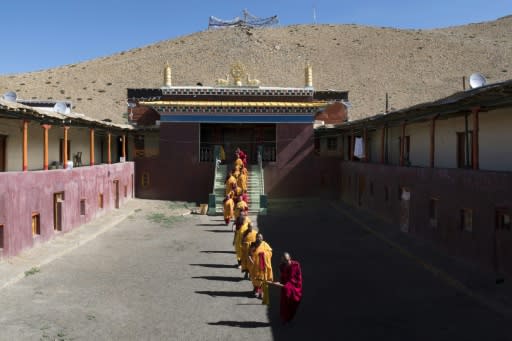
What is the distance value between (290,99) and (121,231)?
47.6 feet

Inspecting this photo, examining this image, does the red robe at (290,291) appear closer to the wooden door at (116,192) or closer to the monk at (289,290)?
the monk at (289,290)

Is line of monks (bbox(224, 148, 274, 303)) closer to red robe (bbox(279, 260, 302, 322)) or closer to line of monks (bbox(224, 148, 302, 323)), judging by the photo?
line of monks (bbox(224, 148, 302, 323))

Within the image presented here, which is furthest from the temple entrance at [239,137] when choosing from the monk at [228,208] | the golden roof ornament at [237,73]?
the monk at [228,208]

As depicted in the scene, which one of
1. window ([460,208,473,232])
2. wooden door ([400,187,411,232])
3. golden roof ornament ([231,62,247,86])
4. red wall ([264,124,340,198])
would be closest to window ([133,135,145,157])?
golden roof ornament ([231,62,247,86])

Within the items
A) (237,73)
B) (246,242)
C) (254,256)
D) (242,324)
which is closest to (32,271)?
(246,242)

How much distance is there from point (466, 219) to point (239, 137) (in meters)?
21.2

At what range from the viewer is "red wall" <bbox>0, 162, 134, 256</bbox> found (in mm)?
14222

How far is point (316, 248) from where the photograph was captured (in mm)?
16812

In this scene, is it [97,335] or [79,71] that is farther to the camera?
[79,71]

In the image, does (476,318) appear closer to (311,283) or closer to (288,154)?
(311,283)

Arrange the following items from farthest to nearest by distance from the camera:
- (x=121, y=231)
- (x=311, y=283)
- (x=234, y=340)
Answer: (x=121, y=231)
(x=311, y=283)
(x=234, y=340)

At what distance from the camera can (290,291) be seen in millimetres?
9367

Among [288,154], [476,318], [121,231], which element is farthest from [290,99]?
[476,318]

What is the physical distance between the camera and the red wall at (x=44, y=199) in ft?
46.7
